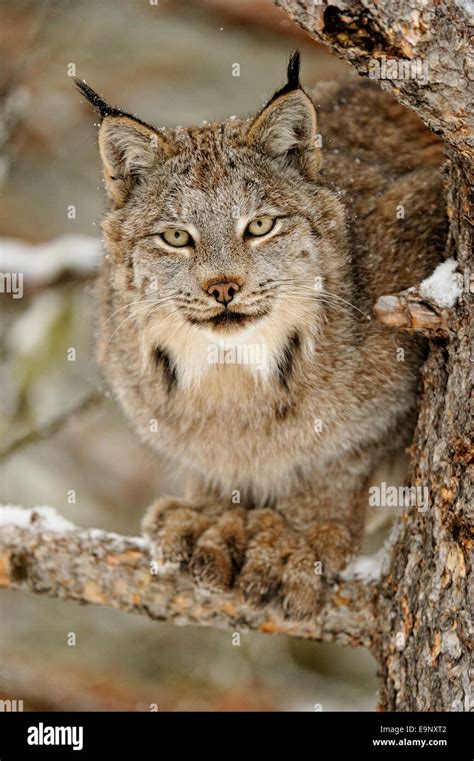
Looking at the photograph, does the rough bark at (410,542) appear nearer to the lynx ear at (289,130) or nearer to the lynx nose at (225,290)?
the lynx nose at (225,290)

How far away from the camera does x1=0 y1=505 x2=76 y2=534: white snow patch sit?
5070 mm

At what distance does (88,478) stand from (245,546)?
5.68m

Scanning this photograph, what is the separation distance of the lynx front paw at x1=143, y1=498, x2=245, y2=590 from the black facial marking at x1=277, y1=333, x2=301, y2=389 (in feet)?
2.63

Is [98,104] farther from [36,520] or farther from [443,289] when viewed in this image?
[36,520]

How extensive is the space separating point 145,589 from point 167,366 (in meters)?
1.05

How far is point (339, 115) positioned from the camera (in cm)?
594

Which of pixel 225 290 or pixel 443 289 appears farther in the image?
pixel 225 290

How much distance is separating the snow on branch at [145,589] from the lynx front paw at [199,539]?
0.06 meters

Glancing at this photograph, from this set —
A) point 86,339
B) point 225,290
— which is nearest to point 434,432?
point 225,290

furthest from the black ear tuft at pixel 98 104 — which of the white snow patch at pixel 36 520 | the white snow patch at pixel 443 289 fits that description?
the white snow patch at pixel 36 520

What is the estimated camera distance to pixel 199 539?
5.05 meters

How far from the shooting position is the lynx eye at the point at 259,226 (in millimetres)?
4617

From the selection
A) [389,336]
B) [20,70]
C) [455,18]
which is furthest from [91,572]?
[20,70]

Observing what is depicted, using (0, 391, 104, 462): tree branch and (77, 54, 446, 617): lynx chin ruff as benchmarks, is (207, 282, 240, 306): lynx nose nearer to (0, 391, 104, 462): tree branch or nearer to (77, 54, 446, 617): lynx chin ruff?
(77, 54, 446, 617): lynx chin ruff
